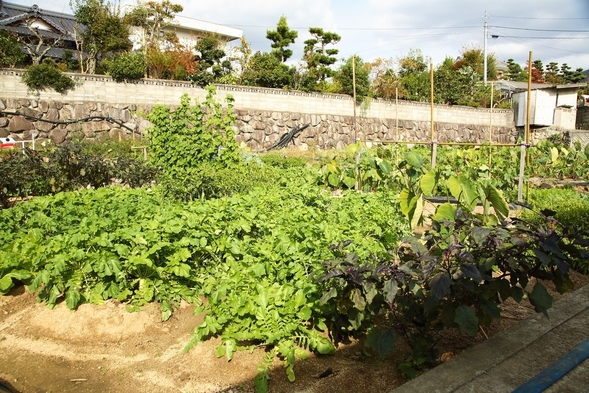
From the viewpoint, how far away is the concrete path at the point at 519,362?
6.84 feet

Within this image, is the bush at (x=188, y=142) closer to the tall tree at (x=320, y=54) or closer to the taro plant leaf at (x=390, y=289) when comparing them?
the taro plant leaf at (x=390, y=289)

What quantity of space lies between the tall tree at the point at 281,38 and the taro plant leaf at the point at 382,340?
19.9 m

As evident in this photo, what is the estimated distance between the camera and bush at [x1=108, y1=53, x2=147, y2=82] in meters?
14.0

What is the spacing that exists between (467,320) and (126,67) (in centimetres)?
1388

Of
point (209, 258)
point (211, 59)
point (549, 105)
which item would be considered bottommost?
point (209, 258)

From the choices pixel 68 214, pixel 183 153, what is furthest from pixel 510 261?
pixel 183 153

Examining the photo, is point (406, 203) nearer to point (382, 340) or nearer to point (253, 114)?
point (382, 340)

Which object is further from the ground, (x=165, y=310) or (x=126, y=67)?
(x=126, y=67)

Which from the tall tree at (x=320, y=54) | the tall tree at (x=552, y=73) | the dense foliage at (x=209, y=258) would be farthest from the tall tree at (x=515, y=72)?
the dense foliage at (x=209, y=258)

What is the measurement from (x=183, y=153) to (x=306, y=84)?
12.4 meters

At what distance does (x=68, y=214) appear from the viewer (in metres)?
3.87

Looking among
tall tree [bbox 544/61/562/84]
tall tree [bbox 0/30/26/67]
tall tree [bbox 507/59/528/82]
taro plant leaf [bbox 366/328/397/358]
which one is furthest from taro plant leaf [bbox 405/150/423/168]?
tall tree [bbox 544/61/562/84]

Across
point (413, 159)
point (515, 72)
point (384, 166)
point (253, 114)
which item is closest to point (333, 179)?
point (384, 166)

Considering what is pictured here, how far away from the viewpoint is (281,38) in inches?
837
